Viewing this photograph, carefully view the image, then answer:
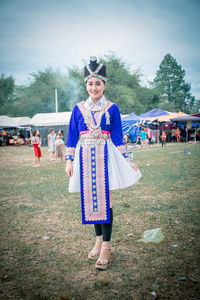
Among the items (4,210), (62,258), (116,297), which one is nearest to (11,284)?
(62,258)

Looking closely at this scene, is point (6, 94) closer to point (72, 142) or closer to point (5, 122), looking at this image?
point (5, 122)

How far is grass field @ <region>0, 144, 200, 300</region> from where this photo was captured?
2.40 metres

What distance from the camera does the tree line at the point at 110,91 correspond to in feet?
130

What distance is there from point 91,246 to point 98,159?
1.42 m

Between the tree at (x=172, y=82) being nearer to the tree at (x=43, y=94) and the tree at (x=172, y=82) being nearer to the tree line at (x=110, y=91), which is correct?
the tree line at (x=110, y=91)

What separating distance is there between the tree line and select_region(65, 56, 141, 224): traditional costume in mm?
34691

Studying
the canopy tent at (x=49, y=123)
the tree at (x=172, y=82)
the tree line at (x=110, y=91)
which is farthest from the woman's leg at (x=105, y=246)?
the tree at (x=172, y=82)

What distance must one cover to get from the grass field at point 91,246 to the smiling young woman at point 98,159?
365 mm

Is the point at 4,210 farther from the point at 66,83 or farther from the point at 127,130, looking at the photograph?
the point at 66,83

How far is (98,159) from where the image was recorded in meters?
2.79

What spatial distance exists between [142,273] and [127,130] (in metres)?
20.6

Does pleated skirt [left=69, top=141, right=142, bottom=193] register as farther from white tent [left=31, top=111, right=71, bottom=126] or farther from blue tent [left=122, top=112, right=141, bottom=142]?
white tent [left=31, top=111, right=71, bottom=126]

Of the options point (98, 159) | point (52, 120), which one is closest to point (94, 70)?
point (98, 159)

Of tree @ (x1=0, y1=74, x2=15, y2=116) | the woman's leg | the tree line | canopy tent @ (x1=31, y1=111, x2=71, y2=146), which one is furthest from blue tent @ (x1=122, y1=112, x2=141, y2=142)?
tree @ (x1=0, y1=74, x2=15, y2=116)
